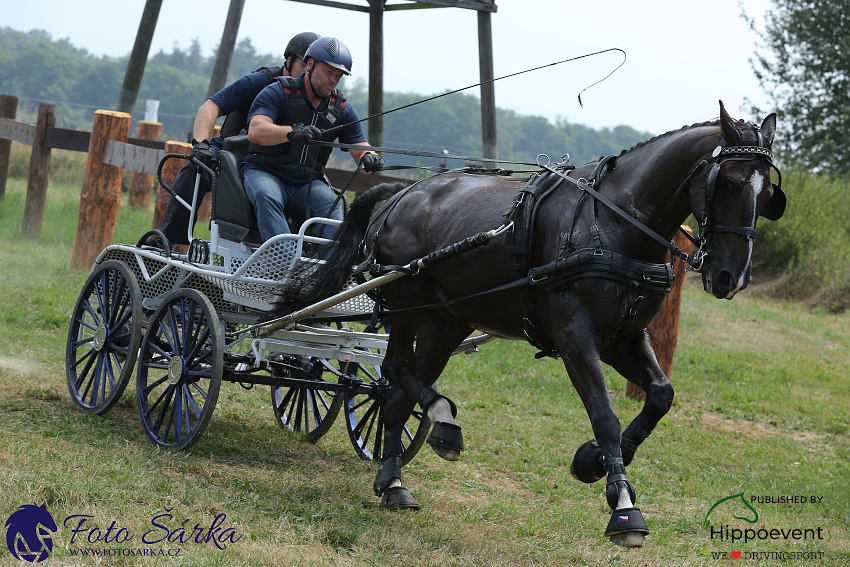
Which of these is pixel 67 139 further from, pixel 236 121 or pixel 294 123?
pixel 294 123

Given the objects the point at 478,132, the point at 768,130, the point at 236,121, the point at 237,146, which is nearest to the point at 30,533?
the point at 237,146

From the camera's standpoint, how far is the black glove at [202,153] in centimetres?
522

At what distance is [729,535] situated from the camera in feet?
14.8

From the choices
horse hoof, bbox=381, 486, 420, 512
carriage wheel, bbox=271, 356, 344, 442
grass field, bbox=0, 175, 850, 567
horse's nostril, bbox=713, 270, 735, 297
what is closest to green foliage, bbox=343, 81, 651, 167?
grass field, bbox=0, 175, 850, 567

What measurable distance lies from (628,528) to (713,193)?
4.44ft

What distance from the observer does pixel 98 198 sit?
30.7 ft

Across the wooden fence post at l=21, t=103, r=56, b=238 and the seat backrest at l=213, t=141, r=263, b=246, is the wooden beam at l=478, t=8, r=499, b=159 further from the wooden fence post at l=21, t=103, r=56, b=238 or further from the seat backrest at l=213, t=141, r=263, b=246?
the wooden fence post at l=21, t=103, r=56, b=238

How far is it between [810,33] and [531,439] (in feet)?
67.2

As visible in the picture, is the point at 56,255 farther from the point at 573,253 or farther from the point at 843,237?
the point at 843,237

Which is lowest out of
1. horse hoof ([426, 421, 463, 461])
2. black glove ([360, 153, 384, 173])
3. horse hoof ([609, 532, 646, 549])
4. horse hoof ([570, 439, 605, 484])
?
horse hoof ([609, 532, 646, 549])

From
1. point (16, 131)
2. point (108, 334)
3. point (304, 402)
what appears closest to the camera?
point (108, 334)

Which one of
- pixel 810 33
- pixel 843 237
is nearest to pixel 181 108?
pixel 810 33

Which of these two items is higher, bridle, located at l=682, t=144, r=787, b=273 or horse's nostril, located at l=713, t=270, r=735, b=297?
bridle, located at l=682, t=144, r=787, b=273

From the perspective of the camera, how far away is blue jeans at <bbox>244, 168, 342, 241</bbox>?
500 cm
